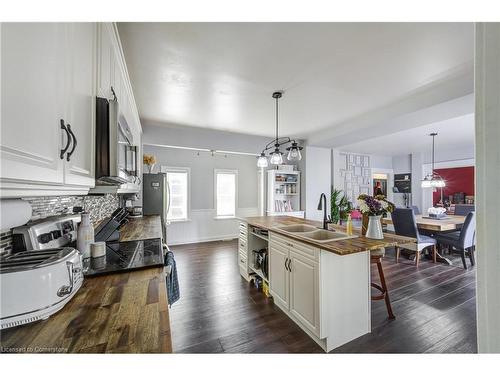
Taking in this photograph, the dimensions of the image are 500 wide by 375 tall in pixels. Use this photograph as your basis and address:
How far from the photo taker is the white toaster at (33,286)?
629 millimetres

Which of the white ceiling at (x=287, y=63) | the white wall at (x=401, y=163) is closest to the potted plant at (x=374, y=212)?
the white ceiling at (x=287, y=63)

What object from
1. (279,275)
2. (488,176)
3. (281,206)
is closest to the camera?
(488,176)

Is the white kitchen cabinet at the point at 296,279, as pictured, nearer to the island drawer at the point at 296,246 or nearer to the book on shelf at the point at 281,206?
the island drawer at the point at 296,246

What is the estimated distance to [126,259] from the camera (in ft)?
4.21

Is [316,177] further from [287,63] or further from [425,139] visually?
[287,63]

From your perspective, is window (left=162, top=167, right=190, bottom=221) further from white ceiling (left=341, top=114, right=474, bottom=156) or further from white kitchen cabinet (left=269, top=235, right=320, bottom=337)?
white ceiling (left=341, top=114, right=474, bottom=156)

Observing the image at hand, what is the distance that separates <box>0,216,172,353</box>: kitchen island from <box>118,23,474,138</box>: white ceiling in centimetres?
175

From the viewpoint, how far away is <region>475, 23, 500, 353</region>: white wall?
1.44ft

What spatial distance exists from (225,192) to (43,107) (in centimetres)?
483

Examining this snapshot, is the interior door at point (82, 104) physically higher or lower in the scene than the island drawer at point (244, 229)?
higher

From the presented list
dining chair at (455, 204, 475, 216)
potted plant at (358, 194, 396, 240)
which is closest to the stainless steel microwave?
potted plant at (358, 194, 396, 240)

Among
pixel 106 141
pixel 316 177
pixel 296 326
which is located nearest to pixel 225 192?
pixel 316 177

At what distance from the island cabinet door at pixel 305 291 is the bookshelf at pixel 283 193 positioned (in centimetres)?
278
